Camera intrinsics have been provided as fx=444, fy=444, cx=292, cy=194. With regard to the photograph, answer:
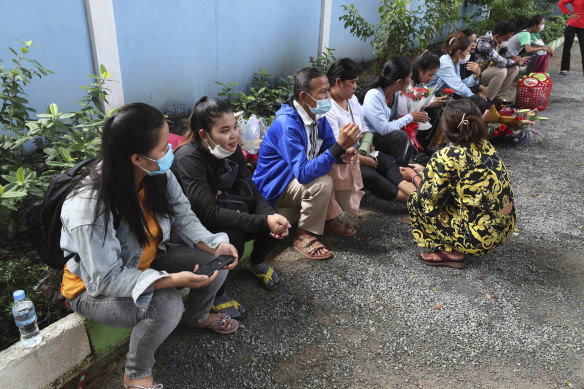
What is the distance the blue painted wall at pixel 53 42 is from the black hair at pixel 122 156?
1.99 meters

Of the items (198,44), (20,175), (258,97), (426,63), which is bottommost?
(258,97)

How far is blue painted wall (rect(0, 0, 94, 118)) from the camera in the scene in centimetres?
322

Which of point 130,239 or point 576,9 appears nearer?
point 130,239

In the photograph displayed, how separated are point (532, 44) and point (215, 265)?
8.01m

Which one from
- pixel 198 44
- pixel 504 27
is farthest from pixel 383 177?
pixel 504 27

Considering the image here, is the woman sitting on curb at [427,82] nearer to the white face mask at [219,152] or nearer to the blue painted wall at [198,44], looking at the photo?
the blue painted wall at [198,44]

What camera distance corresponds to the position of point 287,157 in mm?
3141

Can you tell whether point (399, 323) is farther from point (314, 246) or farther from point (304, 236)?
point (304, 236)

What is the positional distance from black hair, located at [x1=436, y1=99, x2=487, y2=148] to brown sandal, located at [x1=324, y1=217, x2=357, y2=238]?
3.60ft

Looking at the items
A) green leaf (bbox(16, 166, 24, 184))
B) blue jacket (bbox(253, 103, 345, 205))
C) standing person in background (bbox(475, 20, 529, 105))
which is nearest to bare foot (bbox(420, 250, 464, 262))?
blue jacket (bbox(253, 103, 345, 205))

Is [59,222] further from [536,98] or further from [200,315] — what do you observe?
[536,98]

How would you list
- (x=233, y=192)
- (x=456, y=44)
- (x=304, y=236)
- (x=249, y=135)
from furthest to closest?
(x=456, y=44), (x=249, y=135), (x=304, y=236), (x=233, y=192)

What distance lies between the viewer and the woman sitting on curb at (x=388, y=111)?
415 centimetres

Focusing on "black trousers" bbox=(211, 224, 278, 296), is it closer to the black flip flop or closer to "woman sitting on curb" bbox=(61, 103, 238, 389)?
"woman sitting on curb" bbox=(61, 103, 238, 389)
